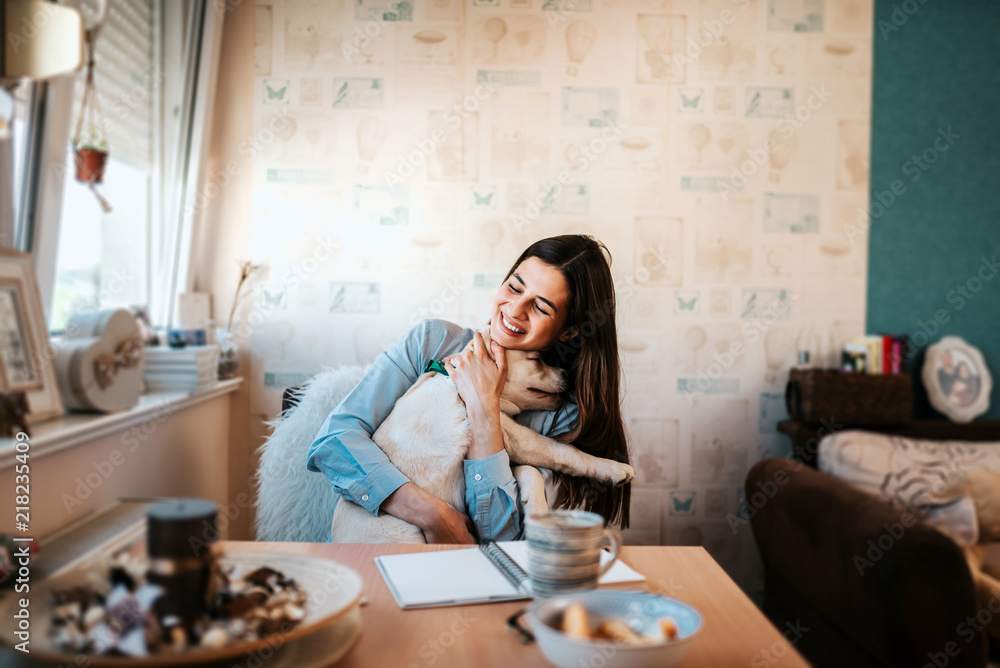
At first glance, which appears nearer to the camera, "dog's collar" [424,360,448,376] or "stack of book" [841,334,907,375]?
"dog's collar" [424,360,448,376]

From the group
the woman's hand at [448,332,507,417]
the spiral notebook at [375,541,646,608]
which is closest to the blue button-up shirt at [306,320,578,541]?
the woman's hand at [448,332,507,417]

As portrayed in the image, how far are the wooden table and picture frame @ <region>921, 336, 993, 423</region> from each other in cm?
204

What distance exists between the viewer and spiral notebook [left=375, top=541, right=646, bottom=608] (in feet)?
2.87

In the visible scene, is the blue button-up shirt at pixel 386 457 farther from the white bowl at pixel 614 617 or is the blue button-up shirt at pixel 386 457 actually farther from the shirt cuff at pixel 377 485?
the white bowl at pixel 614 617

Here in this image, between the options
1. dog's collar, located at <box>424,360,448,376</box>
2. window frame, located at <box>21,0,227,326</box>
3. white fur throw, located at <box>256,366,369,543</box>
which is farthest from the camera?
window frame, located at <box>21,0,227,326</box>

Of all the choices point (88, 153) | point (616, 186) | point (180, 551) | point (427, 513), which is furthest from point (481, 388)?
point (616, 186)

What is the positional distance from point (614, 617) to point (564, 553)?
0.13 m

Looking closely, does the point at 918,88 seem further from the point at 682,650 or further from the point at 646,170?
the point at 682,650

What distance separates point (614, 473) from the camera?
1.50 meters

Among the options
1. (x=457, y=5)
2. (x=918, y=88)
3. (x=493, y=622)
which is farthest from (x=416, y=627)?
(x=918, y=88)

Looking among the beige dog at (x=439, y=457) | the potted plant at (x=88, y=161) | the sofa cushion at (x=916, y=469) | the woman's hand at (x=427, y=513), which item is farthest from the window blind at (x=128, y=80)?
A: the sofa cushion at (x=916, y=469)

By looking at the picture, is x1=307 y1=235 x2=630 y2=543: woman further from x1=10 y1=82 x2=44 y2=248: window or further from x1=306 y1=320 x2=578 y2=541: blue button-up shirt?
x1=10 y1=82 x2=44 y2=248: window

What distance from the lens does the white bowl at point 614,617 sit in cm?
64

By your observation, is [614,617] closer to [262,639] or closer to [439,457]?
[262,639]
